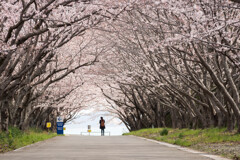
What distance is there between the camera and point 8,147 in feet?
55.6

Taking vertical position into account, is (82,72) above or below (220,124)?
above

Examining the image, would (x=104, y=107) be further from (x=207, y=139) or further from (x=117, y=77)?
(x=207, y=139)

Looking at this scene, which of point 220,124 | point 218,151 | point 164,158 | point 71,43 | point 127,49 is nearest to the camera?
point 164,158

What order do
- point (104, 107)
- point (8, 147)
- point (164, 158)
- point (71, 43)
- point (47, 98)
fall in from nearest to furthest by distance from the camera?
1. point (164, 158)
2. point (8, 147)
3. point (71, 43)
4. point (47, 98)
5. point (104, 107)

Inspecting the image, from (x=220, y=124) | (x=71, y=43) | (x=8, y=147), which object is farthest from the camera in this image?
(x=71, y=43)

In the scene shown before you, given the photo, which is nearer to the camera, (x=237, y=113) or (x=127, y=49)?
(x=237, y=113)

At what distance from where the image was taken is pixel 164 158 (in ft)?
39.3

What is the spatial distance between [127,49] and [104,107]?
50148 millimetres

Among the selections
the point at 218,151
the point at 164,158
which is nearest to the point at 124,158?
the point at 164,158

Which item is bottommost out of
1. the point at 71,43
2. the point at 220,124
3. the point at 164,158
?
the point at 164,158

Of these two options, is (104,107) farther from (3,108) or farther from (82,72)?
(3,108)

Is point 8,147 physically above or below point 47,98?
below

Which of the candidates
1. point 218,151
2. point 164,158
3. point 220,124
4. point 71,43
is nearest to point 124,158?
point 164,158

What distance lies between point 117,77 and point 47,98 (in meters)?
7.98
